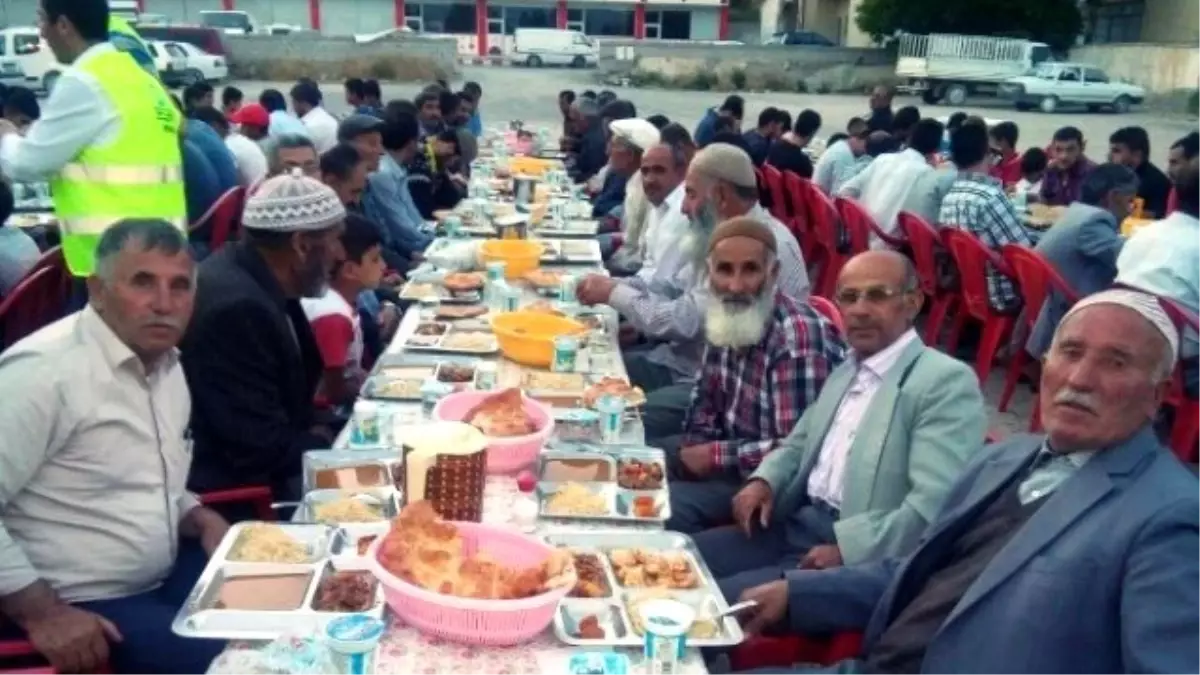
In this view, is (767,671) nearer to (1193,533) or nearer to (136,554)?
(1193,533)

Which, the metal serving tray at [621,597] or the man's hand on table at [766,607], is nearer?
the metal serving tray at [621,597]

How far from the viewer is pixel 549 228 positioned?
6.57 meters

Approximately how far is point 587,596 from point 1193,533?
1.10m

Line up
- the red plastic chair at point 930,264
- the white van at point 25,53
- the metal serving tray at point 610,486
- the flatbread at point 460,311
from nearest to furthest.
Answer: the metal serving tray at point 610,486 → the flatbread at point 460,311 → the red plastic chair at point 930,264 → the white van at point 25,53

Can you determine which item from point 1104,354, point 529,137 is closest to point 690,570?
point 1104,354

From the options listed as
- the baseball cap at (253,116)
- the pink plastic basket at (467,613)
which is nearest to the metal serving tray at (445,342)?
the pink plastic basket at (467,613)

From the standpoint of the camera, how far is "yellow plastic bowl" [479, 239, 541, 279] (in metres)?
5.10

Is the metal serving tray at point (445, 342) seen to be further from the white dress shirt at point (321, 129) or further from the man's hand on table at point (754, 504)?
the white dress shirt at point (321, 129)

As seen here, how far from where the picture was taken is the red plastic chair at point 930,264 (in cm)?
631

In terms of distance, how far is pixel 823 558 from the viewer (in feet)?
8.80

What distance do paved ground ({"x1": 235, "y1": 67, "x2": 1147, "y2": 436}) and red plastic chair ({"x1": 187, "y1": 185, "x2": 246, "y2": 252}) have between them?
13877 millimetres

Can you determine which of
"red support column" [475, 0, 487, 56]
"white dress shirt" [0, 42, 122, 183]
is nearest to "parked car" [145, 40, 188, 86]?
"red support column" [475, 0, 487, 56]

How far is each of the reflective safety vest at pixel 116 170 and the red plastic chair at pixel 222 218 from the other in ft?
6.41

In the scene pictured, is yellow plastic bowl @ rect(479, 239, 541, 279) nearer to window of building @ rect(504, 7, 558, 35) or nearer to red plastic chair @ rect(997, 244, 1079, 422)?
red plastic chair @ rect(997, 244, 1079, 422)
